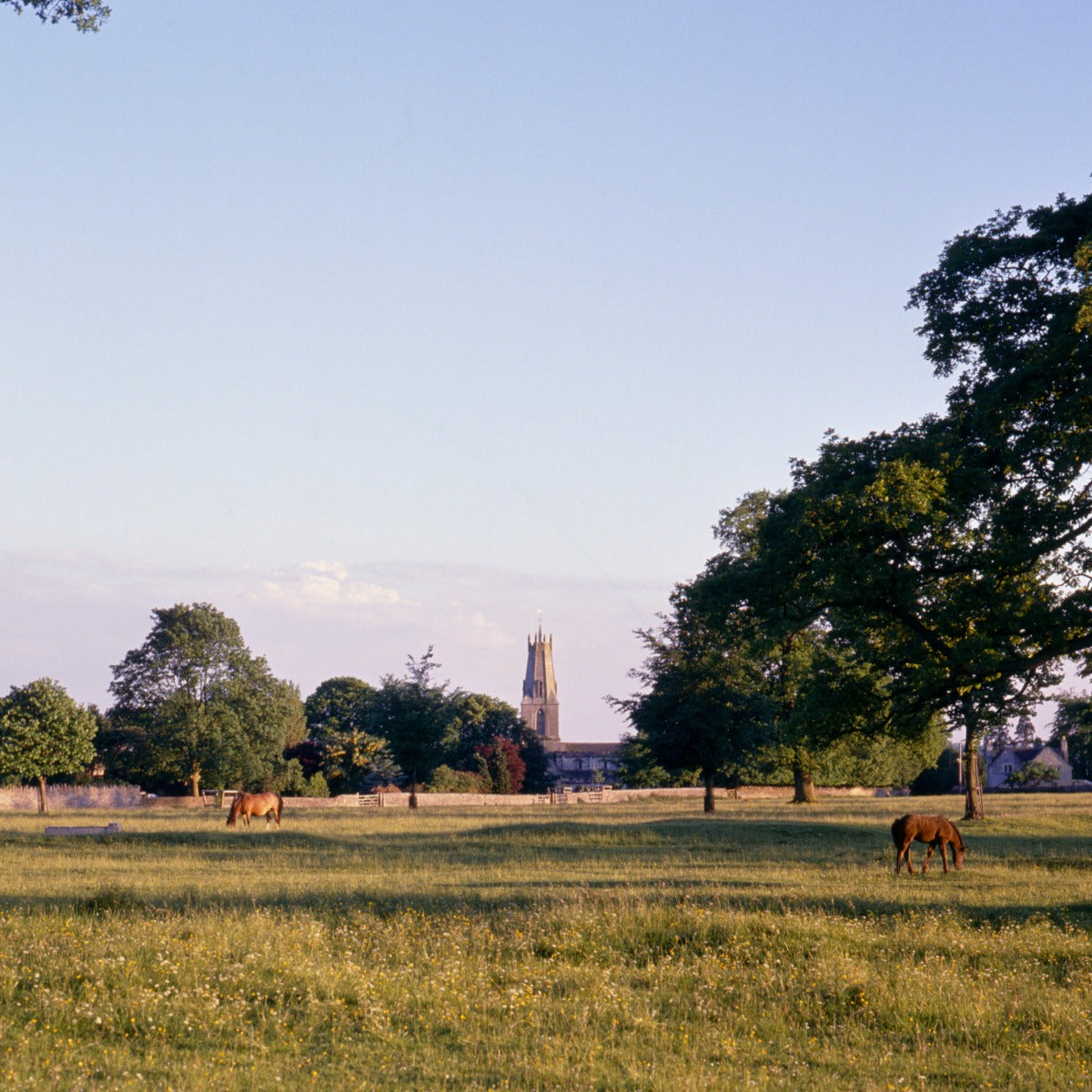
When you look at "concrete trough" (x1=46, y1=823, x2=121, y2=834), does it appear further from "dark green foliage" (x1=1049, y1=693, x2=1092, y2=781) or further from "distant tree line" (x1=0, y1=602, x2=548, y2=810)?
"dark green foliage" (x1=1049, y1=693, x2=1092, y2=781)

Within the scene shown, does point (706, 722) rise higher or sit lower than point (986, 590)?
lower

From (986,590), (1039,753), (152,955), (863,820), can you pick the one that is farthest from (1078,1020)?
(1039,753)

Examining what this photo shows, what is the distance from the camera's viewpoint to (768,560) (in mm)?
26391

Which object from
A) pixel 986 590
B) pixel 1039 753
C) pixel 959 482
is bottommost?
pixel 1039 753

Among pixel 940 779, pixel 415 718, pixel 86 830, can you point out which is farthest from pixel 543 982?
pixel 940 779

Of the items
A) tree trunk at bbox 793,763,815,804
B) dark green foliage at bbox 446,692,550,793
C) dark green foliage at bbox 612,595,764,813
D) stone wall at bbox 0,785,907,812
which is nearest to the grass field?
dark green foliage at bbox 612,595,764,813

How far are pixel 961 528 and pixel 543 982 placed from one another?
15450 millimetres

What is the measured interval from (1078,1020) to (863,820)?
36515 millimetres

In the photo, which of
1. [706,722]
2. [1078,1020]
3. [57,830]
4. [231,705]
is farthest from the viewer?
[231,705]

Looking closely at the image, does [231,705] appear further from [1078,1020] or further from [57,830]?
[1078,1020]

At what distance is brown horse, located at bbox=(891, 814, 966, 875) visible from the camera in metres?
26.4

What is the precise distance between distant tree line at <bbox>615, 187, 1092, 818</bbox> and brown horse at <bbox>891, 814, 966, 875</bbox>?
2.68 metres

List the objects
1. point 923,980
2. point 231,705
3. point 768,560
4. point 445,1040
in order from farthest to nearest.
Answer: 1. point 231,705
2. point 768,560
3. point 923,980
4. point 445,1040

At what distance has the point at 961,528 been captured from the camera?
80.0 ft
